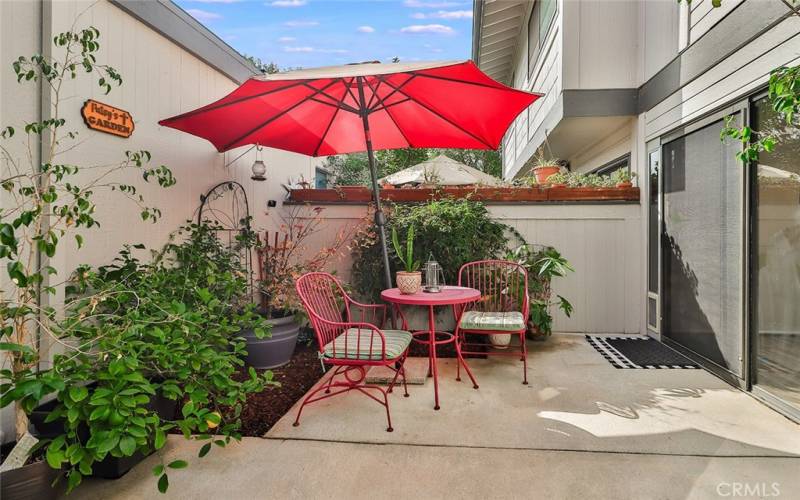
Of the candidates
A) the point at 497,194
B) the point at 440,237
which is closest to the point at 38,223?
the point at 440,237

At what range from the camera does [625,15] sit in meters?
4.55

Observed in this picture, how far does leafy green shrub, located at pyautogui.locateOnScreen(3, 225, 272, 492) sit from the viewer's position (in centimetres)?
137

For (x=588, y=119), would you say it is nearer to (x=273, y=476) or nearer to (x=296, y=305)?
(x=296, y=305)

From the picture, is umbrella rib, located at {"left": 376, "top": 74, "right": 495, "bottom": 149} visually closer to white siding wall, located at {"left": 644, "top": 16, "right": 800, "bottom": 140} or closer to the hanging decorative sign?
white siding wall, located at {"left": 644, "top": 16, "right": 800, "bottom": 140}

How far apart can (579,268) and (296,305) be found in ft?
9.87

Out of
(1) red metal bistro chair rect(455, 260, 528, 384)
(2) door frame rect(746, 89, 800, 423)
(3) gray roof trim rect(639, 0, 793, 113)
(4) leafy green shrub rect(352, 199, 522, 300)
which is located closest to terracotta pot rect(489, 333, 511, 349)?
(1) red metal bistro chair rect(455, 260, 528, 384)

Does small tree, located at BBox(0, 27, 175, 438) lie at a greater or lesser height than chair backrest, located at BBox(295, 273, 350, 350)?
greater

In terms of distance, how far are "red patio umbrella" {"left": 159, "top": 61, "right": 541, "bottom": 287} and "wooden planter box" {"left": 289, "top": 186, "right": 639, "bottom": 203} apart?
2.15 feet

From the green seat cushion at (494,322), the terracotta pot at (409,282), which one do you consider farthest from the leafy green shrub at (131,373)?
the green seat cushion at (494,322)

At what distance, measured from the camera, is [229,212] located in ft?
12.6

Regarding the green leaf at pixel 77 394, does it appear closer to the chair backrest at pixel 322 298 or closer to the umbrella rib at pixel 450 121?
the chair backrest at pixel 322 298

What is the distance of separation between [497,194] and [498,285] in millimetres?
1025

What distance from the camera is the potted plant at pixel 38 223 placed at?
1307 millimetres

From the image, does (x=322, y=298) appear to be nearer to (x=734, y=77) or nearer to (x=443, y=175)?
(x=734, y=77)
